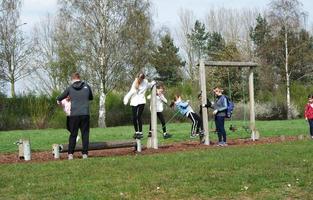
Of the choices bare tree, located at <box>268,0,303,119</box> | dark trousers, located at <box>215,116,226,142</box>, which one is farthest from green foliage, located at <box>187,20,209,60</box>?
dark trousers, located at <box>215,116,226,142</box>

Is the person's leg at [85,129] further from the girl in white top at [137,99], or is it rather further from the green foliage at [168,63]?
the green foliage at [168,63]

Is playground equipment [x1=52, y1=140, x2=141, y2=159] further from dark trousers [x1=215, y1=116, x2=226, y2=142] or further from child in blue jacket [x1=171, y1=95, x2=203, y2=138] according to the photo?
child in blue jacket [x1=171, y1=95, x2=203, y2=138]

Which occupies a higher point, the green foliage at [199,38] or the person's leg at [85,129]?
the green foliage at [199,38]

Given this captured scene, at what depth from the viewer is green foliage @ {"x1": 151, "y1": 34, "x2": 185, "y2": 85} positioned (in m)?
74.9

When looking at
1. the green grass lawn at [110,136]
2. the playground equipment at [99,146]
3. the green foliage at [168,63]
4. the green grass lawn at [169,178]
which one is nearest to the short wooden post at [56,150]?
the playground equipment at [99,146]

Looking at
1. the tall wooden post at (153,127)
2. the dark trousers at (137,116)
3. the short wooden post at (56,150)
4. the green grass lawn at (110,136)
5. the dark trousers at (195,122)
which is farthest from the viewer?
the dark trousers at (195,122)

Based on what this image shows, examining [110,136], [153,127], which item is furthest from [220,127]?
[110,136]

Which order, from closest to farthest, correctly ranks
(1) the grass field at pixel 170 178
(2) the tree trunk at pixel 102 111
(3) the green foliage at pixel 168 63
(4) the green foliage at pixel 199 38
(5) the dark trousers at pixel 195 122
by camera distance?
1. (1) the grass field at pixel 170 178
2. (5) the dark trousers at pixel 195 122
3. (2) the tree trunk at pixel 102 111
4. (3) the green foliage at pixel 168 63
5. (4) the green foliage at pixel 199 38

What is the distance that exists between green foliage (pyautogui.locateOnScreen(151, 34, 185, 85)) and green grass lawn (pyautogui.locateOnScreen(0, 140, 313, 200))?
62328 millimetres

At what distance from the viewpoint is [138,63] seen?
50.5m

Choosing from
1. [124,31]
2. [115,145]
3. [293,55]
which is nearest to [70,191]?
[115,145]

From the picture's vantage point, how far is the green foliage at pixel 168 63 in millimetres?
74938

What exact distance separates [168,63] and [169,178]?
65.8 meters

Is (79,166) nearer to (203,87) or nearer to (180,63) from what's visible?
(203,87)
